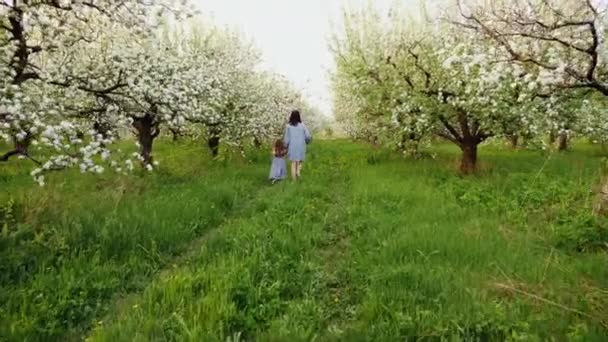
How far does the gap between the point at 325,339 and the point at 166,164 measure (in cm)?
1543

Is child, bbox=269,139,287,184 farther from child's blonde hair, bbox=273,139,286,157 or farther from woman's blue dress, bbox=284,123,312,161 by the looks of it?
woman's blue dress, bbox=284,123,312,161

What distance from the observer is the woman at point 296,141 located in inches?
658

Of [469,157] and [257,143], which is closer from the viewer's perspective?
[469,157]

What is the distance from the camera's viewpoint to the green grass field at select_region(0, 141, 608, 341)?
16.9 ft

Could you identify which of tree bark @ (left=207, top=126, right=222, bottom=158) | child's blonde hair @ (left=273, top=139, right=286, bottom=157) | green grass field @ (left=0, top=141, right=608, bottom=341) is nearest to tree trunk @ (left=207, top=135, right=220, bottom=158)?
tree bark @ (left=207, top=126, right=222, bottom=158)

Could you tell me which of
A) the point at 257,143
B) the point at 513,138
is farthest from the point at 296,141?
the point at 257,143

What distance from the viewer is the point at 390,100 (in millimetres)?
18422

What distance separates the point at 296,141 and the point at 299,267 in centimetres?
1001

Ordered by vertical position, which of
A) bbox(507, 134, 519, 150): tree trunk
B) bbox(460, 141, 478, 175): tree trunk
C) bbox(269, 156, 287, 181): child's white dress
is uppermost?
bbox(507, 134, 519, 150): tree trunk

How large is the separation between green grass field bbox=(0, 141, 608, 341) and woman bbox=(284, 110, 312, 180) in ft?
14.5

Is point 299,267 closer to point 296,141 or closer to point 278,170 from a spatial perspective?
point 278,170

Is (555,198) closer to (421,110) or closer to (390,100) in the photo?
(421,110)

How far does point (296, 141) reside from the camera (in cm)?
1672

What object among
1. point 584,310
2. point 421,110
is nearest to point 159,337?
point 584,310
